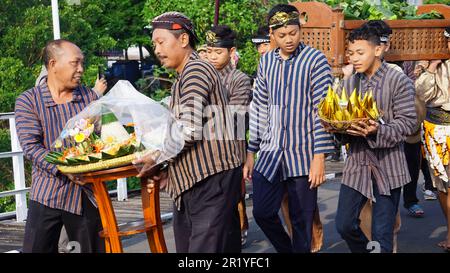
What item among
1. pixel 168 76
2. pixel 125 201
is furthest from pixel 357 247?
pixel 168 76

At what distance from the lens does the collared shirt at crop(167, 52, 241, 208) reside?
5199 mm

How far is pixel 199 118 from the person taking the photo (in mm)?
5184

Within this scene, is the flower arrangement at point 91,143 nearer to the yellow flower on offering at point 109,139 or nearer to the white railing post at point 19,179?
the yellow flower on offering at point 109,139

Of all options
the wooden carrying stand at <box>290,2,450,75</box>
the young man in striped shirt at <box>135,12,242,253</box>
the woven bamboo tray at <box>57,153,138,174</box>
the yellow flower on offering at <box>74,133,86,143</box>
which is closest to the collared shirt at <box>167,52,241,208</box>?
the young man in striped shirt at <box>135,12,242,253</box>

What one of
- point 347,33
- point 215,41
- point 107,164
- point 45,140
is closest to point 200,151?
point 107,164

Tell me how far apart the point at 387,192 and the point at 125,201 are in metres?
5.24

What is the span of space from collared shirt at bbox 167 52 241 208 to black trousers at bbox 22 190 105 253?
809 millimetres

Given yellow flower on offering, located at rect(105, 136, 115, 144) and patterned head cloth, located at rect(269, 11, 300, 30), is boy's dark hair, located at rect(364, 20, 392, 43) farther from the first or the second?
yellow flower on offering, located at rect(105, 136, 115, 144)

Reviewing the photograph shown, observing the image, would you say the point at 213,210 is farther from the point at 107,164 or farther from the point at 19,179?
the point at 19,179

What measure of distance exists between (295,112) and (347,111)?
1.93 feet

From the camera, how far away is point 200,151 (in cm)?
530

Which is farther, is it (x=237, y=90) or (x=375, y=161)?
(x=237, y=90)

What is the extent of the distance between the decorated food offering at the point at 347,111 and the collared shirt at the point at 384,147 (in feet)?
1.20
